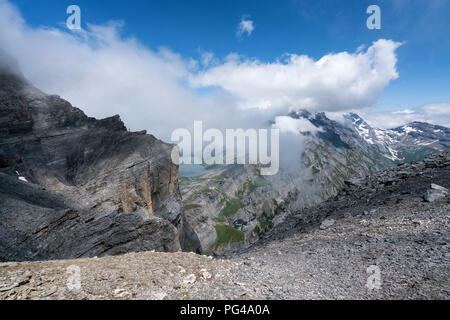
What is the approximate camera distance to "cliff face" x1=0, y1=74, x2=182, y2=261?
20.5 m

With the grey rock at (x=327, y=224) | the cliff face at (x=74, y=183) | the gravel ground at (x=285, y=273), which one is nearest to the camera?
the gravel ground at (x=285, y=273)

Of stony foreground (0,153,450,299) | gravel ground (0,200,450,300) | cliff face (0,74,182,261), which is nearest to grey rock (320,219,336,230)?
stony foreground (0,153,450,299)

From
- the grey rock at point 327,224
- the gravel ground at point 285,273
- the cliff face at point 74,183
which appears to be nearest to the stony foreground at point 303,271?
the gravel ground at point 285,273

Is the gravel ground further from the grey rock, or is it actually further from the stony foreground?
the grey rock

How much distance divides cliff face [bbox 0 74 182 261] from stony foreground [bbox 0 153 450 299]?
1094cm

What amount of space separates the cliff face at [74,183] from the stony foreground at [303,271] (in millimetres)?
10941

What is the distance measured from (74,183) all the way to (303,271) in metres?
51.6

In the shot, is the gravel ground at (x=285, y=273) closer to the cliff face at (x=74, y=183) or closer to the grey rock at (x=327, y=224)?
the grey rock at (x=327, y=224)

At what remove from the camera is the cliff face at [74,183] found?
67.3 ft

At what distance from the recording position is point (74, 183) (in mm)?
47438

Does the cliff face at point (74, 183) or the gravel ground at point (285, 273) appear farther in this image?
the cliff face at point (74, 183)

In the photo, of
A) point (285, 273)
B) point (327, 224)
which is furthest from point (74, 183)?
point (327, 224)

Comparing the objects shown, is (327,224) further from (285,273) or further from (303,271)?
(285,273)
